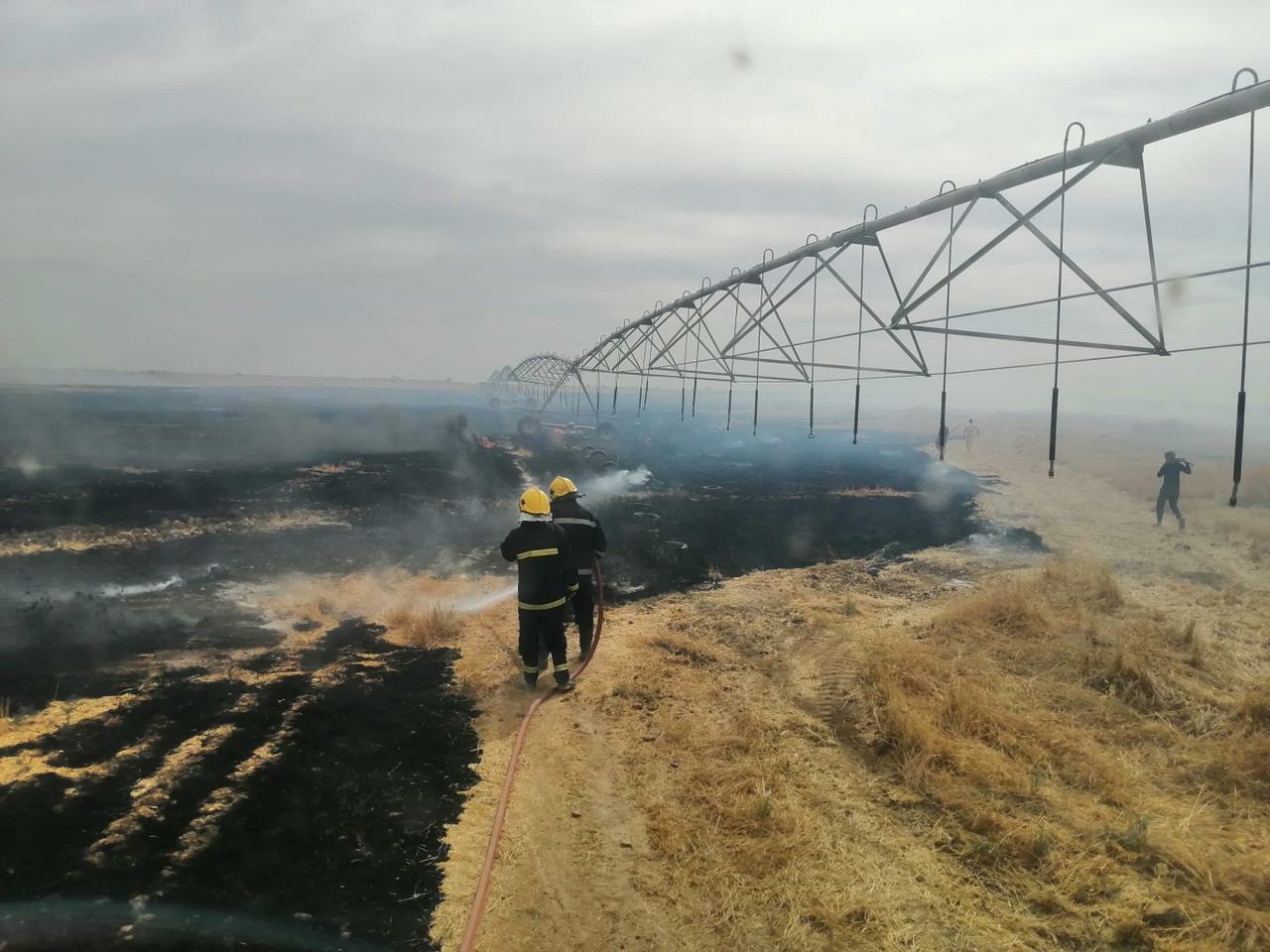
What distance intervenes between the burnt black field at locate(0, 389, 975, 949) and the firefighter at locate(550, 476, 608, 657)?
1.67 m

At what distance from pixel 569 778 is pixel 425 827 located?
1.17m

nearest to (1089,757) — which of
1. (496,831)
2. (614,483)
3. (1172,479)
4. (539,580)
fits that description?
(496,831)

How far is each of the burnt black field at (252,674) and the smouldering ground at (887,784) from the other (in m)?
0.66

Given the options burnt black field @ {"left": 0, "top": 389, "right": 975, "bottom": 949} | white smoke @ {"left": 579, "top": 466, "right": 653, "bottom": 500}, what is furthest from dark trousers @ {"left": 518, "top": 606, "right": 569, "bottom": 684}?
white smoke @ {"left": 579, "top": 466, "right": 653, "bottom": 500}

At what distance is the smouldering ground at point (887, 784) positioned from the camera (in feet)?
13.0

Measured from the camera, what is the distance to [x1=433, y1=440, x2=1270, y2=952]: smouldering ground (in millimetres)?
3969

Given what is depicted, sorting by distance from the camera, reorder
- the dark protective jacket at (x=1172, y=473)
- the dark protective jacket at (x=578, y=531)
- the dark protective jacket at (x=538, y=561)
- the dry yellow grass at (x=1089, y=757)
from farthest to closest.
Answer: the dark protective jacket at (x=1172, y=473), the dark protective jacket at (x=578, y=531), the dark protective jacket at (x=538, y=561), the dry yellow grass at (x=1089, y=757)

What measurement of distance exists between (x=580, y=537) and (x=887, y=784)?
3.91 metres

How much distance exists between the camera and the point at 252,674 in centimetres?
727

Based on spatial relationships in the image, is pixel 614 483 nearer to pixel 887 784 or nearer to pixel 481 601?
pixel 481 601

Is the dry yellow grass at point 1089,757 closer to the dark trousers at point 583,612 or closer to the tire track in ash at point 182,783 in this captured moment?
the dark trousers at point 583,612

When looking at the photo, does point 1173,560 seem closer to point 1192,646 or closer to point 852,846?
point 1192,646

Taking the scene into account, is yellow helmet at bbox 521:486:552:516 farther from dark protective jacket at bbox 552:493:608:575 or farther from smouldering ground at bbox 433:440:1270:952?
smouldering ground at bbox 433:440:1270:952

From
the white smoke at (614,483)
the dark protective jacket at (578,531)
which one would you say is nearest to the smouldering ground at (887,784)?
the dark protective jacket at (578,531)
